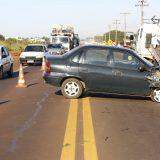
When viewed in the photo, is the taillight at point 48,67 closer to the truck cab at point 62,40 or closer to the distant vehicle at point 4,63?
the distant vehicle at point 4,63

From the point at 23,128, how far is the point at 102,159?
279 cm

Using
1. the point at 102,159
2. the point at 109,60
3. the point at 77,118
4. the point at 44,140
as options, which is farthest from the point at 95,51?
the point at 102,159

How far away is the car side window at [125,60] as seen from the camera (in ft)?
47.7

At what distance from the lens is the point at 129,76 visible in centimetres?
1441

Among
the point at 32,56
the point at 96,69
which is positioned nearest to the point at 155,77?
the point at 96,69

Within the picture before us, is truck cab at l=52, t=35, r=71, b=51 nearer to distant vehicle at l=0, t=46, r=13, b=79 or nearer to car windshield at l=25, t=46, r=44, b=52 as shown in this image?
car windshield at l=25, t=46, r=44, b=52

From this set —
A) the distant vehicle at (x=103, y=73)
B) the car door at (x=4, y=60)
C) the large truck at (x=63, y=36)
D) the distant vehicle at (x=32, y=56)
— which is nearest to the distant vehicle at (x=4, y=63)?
the car door at (x=4, y=60)

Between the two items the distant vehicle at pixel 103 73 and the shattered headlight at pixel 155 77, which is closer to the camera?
the shattered headlight at pixel 155 77

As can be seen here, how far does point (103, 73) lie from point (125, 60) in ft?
2.43

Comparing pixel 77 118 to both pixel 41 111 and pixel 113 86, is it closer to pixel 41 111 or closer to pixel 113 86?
pixel 41 111

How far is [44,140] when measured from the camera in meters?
8.46

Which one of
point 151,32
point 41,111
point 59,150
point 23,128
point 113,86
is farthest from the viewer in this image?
point 151,32

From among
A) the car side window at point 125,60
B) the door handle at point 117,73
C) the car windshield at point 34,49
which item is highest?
the car side window at point 125,60

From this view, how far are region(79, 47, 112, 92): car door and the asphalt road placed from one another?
1.36ft
